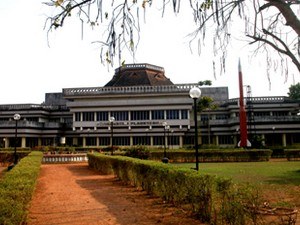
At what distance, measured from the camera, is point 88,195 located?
11.5 m

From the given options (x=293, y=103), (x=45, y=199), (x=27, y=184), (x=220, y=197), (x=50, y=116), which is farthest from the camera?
(x=50, y=116)

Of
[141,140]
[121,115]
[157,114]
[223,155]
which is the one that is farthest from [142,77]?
[223,155]

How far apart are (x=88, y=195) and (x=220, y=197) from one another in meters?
6.25

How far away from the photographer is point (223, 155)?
31.7 metres

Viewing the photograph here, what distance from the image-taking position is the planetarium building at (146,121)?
162 feet

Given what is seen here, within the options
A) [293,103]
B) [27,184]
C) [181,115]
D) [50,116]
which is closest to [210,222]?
[27,184]

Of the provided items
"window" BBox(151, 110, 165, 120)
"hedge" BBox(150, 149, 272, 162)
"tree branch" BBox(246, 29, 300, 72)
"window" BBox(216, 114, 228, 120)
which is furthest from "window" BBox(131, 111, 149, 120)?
"tree branch" BBox(246, 29, 300, 72)

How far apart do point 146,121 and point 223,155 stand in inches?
787

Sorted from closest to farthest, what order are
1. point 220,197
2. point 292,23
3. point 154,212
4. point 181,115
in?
1. point 292,23
2. point 220,197
3. point 154,212
4. point 181,115

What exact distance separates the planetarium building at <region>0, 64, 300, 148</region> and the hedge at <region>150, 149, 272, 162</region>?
17015 millimetres

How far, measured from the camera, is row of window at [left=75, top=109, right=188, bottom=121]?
163 ft

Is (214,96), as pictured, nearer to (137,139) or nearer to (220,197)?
(137,139)

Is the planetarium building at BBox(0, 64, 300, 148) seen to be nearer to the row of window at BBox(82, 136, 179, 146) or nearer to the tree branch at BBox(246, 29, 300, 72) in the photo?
the row of window at BBox(82, 136, 179, 146)

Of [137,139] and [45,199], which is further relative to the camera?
[137,139]
